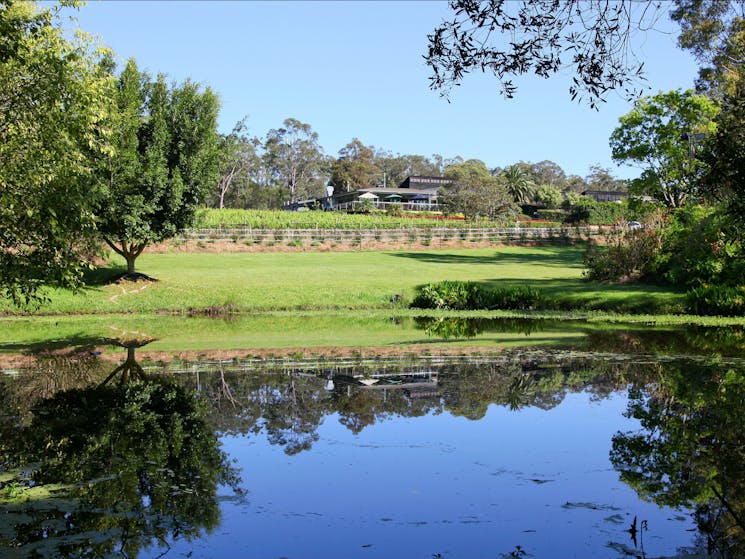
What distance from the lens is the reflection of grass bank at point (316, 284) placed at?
29719 millimetres

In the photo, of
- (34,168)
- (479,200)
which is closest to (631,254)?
(34,168)

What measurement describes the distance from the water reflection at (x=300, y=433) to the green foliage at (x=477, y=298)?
38.7 ft

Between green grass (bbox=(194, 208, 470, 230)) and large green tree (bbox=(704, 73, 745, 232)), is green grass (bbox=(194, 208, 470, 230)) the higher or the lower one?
the lower one

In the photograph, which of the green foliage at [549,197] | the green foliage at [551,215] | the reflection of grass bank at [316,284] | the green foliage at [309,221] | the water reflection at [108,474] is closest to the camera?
the water reflection at [108,474]

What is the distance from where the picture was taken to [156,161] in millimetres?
33250

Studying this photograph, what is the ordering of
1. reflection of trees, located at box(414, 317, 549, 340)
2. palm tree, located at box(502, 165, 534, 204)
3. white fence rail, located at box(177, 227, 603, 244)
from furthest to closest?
palm tree, located at box(502, 165, 534, 204) < white fence rail, located at box(177, 227, 603, 244) < reflection of trees, located at box(414, 317, 549, 340)

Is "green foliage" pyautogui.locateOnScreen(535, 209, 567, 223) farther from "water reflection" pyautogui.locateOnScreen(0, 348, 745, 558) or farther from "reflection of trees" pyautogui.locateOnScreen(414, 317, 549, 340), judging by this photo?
"water reflection" pyautogui.locateOnScreen(0, 348, 745, 558)

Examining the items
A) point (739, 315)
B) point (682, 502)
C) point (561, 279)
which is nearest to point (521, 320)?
point (739, 315)

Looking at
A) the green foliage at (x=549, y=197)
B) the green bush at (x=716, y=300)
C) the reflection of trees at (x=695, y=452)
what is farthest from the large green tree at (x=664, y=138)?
the green foliage at (x=549, y=197)

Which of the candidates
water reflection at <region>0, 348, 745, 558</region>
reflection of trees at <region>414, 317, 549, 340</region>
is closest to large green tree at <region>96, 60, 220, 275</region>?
reflection of trees at <region>414, 317, 549, 340</region>

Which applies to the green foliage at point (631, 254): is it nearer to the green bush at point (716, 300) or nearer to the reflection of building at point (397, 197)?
the green bush at point (716, 300)

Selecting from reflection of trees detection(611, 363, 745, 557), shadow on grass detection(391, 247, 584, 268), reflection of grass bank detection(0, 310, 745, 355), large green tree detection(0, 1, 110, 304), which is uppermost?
large green tree detection(0, 1, 110, 304)

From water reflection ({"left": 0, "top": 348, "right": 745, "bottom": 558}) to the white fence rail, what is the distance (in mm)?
38194

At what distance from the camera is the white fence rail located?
5691 cm
